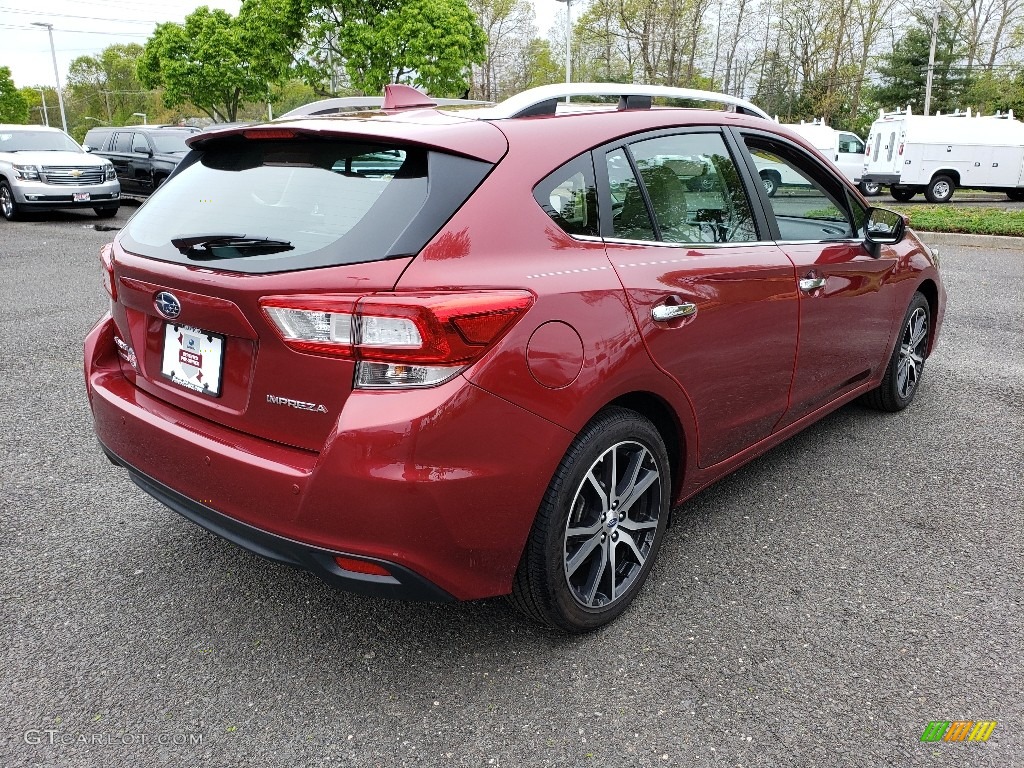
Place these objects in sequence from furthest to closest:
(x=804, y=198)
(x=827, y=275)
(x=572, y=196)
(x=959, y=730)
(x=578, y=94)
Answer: (x=804, y=198) → (x=827, y=275) → (x=578, y=94) → (x=572, y=196) → (x=959, y=730)

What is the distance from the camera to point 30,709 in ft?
7.58

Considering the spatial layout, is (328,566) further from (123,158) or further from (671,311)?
(123,158)

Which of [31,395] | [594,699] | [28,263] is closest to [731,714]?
[594,699]

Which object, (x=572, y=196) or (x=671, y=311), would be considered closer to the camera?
(x=572, y=196)

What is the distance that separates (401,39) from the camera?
1118 inches

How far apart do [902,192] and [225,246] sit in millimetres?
23716

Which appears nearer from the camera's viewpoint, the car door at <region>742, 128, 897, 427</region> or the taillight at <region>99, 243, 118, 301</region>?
the taillight at <region>99, 243, 118, 301</region>

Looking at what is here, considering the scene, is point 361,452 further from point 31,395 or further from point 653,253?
point 31,395

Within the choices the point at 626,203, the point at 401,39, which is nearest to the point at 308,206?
the point at 626,203

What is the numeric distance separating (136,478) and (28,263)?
30.8 ft

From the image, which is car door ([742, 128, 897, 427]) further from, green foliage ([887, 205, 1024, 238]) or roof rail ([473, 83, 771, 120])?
green foliage ([887, 205, 1024, 238])

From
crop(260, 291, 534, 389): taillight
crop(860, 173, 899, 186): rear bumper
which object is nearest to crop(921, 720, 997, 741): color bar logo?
crop(260, 291, 534, 389): taillight

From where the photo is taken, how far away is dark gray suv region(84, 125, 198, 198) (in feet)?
56.9

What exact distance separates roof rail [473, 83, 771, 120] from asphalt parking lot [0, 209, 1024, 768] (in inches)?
65.1
